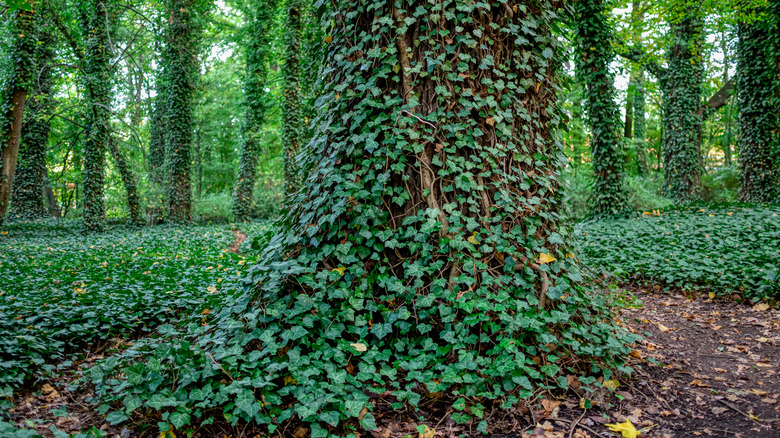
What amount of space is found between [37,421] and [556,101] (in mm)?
4557

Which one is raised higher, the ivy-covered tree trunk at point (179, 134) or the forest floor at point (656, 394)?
the ivy-covered tree trunk at point (179, 134)

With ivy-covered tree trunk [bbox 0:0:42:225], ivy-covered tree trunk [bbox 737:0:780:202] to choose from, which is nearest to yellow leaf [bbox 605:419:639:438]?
ivy-covered tree trunk [bbox 0:0:42:225]

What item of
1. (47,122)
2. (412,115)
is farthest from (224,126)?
(412,115)

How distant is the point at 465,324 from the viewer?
9.99 feet

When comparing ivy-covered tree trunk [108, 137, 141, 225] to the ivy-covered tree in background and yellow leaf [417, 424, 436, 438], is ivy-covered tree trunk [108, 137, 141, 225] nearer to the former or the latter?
the ivy-covered tree in background

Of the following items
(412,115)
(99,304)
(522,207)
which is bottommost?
(99,304)

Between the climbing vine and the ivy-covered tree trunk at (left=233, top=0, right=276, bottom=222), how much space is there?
39.0 ft

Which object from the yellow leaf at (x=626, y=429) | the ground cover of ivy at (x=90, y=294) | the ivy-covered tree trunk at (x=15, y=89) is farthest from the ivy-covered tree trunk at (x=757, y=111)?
the ivy-covered tree trunk at (x=15, y=89)

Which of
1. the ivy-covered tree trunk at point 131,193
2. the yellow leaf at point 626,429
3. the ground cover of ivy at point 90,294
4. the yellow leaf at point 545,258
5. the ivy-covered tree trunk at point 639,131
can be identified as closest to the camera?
the yellow leaf at point 626,429

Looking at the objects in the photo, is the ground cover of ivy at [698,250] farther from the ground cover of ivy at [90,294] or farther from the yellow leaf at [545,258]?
the ground cover of ivy at [90,294]

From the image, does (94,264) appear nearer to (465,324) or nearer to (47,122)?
(465,324)

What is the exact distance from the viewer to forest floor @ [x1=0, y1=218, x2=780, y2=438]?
2.61 m

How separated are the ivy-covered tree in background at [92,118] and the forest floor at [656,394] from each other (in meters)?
7.53

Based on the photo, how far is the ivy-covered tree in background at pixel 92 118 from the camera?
11141 millimetres
